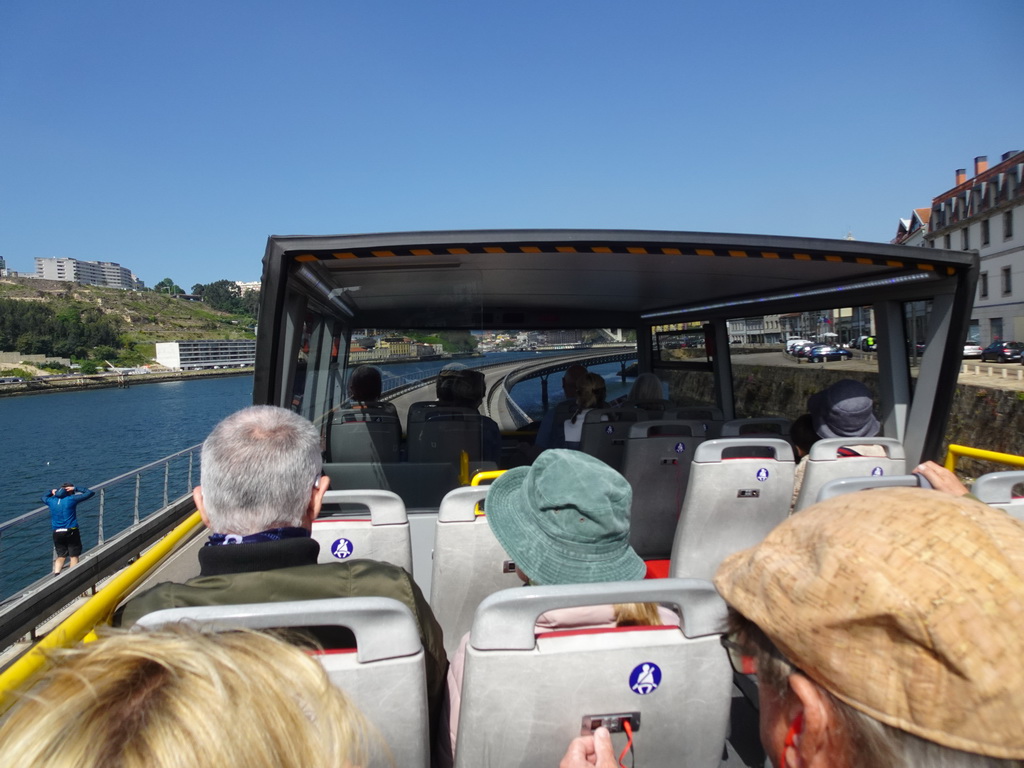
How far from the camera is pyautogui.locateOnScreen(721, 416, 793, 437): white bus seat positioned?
5046 mm

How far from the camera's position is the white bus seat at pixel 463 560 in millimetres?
2883

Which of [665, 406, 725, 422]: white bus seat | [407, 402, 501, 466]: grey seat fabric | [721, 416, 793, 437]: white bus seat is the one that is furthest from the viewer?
[665, 406, 725, 422]: white bus seat

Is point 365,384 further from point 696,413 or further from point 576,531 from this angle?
point 696,413

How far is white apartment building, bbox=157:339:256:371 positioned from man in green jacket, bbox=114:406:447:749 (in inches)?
4616

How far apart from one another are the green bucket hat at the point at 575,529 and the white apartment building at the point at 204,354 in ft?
386

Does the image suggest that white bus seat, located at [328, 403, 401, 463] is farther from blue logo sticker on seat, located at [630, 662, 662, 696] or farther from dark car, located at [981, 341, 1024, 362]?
dark car, located at [981, 341, 1024, 362]

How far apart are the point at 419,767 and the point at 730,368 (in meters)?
7.08

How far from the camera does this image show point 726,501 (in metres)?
3.95

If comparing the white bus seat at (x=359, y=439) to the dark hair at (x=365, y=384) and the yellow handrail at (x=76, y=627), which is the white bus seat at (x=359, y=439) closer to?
the dark hair at (x=365, y=384)

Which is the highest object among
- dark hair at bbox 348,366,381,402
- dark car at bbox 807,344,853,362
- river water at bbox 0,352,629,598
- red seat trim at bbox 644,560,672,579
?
dark car at bbox 807,344,853,362

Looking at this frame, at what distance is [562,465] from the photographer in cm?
209

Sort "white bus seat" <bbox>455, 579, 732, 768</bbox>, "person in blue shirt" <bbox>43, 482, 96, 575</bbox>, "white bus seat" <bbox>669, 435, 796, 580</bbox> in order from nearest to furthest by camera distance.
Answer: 1. "white bus seat" <bbox>455, 579, 732, 768</bbox>
2. "white bus seat" <bbox>669, 435, 796, 580</bbox>
3. "person in blue shirt" <bbox>43, 482, 96, 575</bbox>

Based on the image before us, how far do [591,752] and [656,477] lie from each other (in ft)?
10.6

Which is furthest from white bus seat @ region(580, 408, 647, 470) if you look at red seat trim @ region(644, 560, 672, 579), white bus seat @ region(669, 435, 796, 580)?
white bus seat @ region(669, 435, 796, 580)
